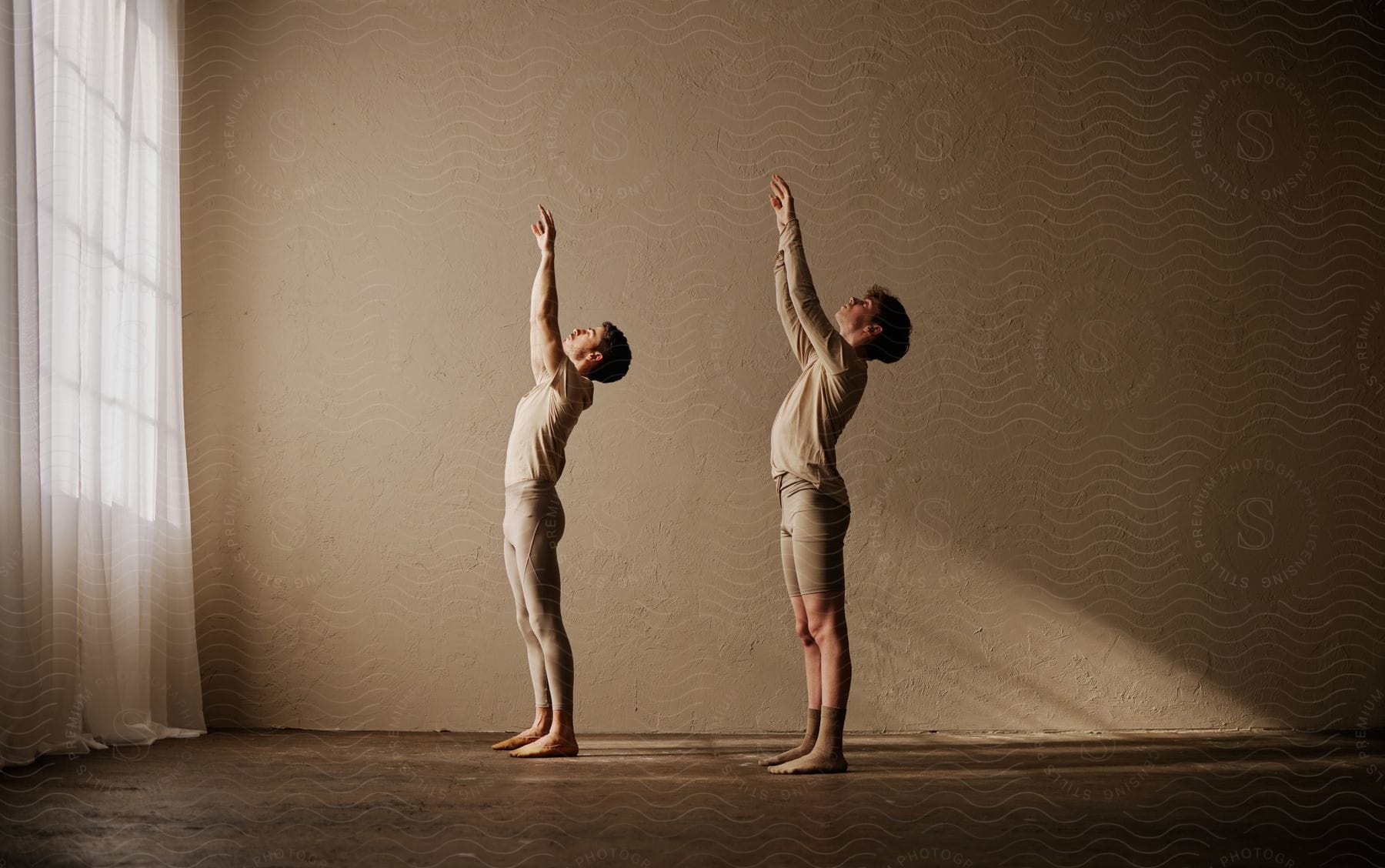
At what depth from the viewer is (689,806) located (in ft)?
8.21

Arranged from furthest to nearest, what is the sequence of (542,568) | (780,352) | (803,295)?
(780,352) → (542,568) → (803,295)

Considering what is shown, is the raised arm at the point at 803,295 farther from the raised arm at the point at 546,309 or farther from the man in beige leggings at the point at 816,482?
the raised arm at the point at 546,309

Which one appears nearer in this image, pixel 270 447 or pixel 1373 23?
pixel 270 447

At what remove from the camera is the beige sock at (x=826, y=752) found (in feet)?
9.54

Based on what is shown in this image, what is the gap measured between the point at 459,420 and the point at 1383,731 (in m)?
3.64

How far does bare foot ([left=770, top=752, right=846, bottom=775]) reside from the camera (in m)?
2.92

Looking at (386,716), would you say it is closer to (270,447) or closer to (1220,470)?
(270,447)

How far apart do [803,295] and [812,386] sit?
0.93 ft

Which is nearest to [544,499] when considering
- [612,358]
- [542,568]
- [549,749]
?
[542,568]

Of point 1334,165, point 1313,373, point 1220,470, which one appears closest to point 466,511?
point 1220,470

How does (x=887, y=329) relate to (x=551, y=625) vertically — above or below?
above

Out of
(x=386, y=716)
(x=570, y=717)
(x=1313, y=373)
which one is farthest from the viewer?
(x=1313, y=373)

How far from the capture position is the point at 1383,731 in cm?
388

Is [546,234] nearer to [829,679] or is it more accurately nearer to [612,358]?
[612,358]
